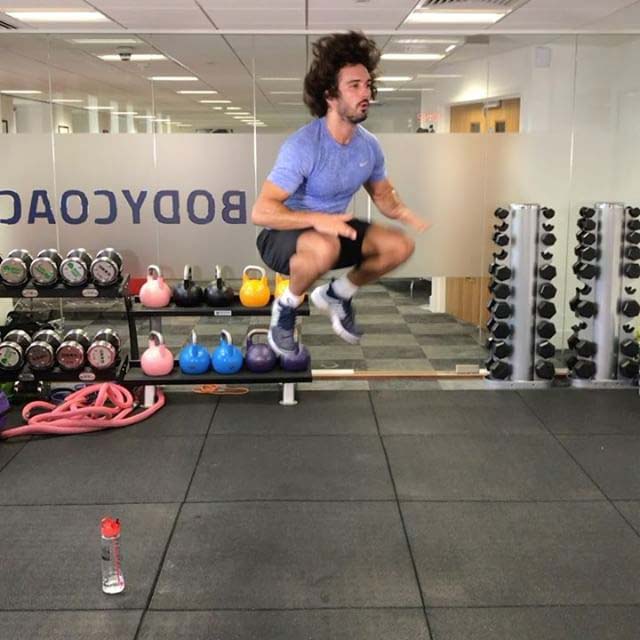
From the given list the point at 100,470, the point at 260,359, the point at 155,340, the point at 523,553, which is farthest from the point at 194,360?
the point at 523,553

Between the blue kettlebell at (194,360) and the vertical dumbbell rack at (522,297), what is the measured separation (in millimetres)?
1713

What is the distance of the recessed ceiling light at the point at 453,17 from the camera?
394cm

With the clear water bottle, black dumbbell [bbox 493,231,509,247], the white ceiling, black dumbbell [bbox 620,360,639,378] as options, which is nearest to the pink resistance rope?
the clear water bottle

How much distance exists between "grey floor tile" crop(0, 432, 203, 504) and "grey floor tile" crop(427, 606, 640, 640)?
129 centimetres

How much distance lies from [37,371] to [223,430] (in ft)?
3.62

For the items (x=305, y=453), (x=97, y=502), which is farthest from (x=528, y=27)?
(x=97, y=502)

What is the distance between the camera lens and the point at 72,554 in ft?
8.52

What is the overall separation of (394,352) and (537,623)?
322cm

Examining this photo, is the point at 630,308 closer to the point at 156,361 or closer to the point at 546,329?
the point at 546,329

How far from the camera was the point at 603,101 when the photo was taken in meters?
4.62

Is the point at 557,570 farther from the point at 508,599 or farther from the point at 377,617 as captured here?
the point at 377,617

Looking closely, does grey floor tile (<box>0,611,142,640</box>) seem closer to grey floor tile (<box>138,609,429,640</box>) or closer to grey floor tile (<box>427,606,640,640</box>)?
grey floor tile (<box>138,609,429,640</box>)

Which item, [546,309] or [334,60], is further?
[546,309]

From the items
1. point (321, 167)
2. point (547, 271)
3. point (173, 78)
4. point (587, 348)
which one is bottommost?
point (587, 348)
